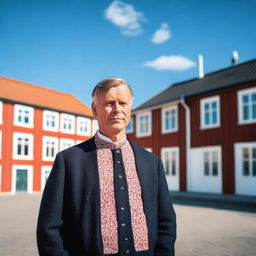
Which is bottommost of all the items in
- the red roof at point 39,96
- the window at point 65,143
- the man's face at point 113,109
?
the man's face at point 113,109

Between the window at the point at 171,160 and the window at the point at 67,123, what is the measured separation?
11406 mm

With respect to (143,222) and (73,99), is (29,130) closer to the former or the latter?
(73,99)

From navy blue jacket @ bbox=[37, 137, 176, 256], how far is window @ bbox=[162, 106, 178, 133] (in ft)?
65.8

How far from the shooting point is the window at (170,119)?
22.3 m

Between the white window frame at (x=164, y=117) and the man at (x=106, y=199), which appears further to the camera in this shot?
the white window frame at (x=164, y=117)

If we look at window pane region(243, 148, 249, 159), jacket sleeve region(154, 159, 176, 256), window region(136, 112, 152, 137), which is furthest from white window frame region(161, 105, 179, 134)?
jacket sleeve region(154, 159, 176, 256)

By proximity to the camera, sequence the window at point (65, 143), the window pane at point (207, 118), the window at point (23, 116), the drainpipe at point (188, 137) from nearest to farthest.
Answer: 1. the window pane at point (207, 118)
2. the drainpipe at point (188, 137)
3. the window at point (23, 116)
4. the window at point (65, 143)

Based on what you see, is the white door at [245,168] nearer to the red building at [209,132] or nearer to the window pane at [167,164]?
the red building at [209,132]

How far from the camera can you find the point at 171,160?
2230 centimetres

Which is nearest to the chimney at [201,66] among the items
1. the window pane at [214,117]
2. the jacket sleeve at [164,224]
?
the window pane at [214,117]

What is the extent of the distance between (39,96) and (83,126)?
5003 millimetres

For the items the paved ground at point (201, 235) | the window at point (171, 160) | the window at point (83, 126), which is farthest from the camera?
the window at point (83, 126)

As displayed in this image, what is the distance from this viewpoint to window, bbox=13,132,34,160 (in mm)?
26281

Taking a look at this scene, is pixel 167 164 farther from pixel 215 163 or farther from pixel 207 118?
pixel 207 118
